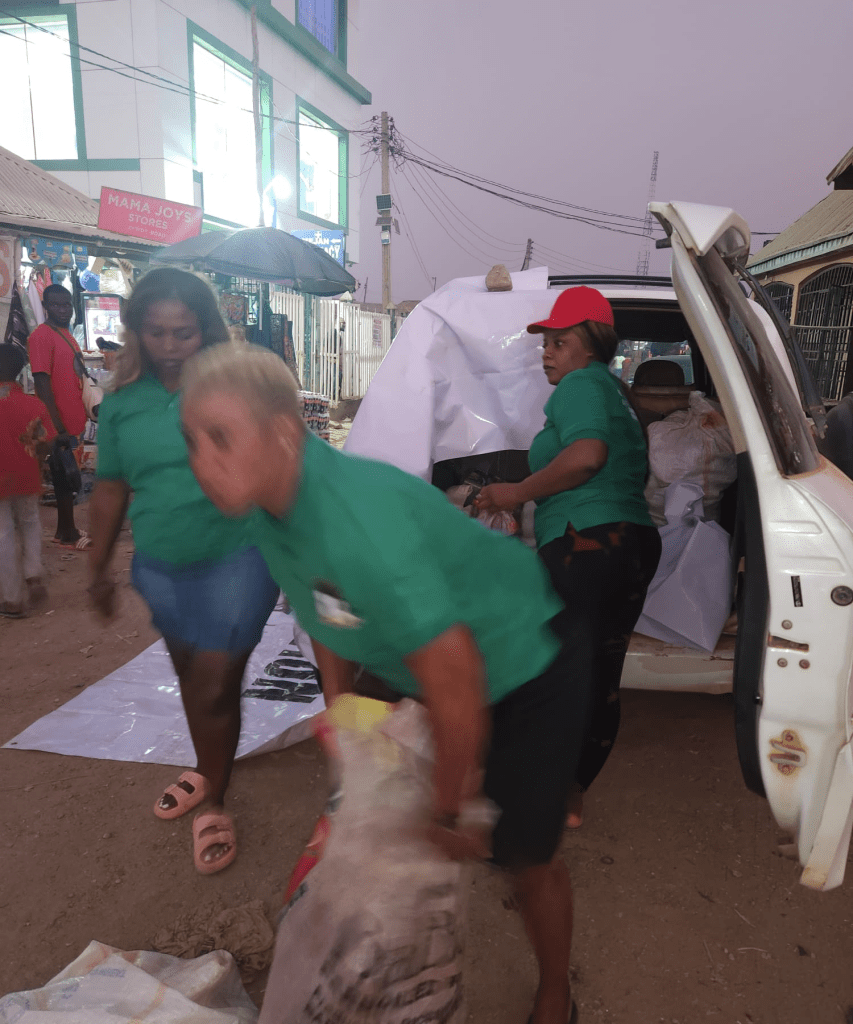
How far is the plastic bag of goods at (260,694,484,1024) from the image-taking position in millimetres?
1174

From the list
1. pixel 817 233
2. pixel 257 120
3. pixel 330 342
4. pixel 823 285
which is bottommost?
pixel 330 342

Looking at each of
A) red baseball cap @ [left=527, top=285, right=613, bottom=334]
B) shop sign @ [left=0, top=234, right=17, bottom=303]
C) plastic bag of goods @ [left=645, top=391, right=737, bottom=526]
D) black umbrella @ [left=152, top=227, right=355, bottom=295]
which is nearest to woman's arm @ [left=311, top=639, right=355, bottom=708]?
red baseball cap @ [left=527, top=285, right=613, bottom=334]

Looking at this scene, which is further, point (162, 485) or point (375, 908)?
point (162, 485)

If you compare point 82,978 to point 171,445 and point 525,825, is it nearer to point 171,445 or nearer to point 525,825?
point 525,825

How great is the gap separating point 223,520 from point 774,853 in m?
2.42

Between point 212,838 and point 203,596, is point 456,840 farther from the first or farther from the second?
point 212,838

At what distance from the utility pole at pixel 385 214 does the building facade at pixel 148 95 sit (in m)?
3.29

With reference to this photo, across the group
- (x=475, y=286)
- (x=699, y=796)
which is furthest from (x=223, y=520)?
(x=699, y=796)

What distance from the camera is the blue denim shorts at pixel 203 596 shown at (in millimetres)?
2293

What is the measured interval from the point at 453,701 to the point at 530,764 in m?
0.45

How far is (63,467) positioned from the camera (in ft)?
20.1

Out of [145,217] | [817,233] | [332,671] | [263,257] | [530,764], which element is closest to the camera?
[530,764]

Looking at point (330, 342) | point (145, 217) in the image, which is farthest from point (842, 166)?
point (330, 342)

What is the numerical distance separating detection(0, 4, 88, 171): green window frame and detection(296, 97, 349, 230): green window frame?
7855 millimetres
